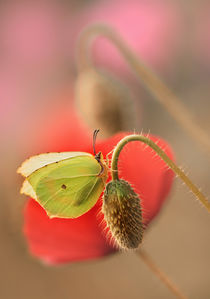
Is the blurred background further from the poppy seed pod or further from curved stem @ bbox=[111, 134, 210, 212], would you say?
curved stem @ bbox=[111, 134, 210, 212]

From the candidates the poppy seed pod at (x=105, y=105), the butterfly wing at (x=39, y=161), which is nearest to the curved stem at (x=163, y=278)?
the butterfly wing at (x=39, y=161)

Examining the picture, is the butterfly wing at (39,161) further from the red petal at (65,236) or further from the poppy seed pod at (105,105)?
the poppy seed pod at (105,105)

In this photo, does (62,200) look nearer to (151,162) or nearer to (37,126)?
(151,162)

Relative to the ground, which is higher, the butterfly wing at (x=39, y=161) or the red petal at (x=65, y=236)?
the butterfly wing at (x=39, y=161)

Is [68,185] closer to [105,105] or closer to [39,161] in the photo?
[39,161]

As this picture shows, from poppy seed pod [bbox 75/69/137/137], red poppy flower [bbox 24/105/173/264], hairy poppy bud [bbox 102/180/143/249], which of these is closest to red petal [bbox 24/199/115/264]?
red poppy flower [bbox 24/105/173/264]

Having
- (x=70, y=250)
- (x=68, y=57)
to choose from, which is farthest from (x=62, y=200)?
(x=68, y=57)

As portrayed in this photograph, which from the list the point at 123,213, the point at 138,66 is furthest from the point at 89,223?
the point at 138,66
